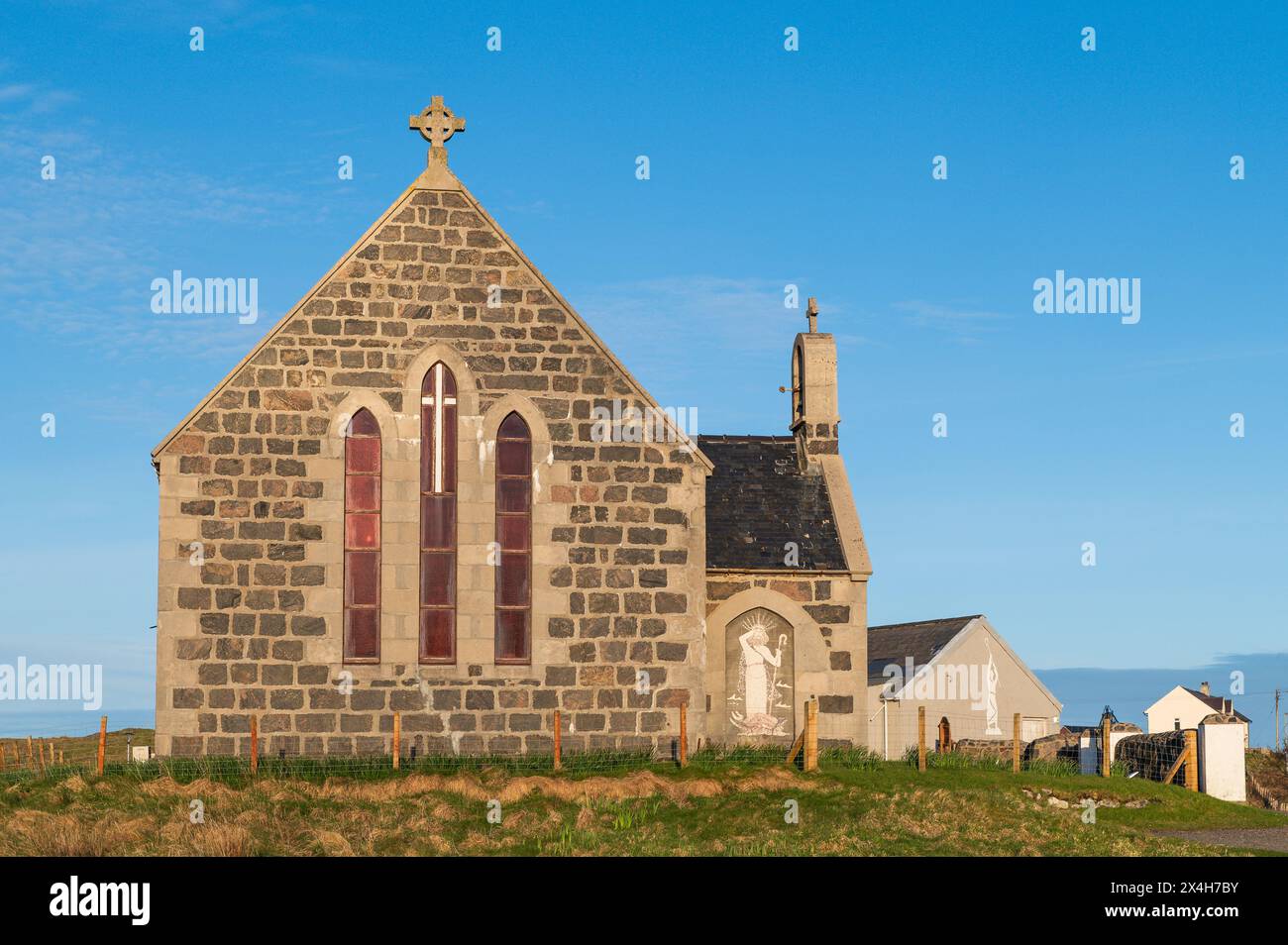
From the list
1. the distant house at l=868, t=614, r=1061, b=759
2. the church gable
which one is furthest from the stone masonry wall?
the distant house at l=868, t=614, r=1061, b=759

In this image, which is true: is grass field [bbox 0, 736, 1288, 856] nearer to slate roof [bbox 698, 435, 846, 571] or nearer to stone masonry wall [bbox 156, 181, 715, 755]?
stone masonry wall [bbox 156, 181, 715, 755]

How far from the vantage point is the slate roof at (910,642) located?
57.9 m

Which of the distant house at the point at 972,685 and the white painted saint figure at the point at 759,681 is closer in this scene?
the white painted saint figure at the point at 759,681

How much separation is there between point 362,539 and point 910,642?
1538 inches

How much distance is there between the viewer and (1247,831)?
23.9 m

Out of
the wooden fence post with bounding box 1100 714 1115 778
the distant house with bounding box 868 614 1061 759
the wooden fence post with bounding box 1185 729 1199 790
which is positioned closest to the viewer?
the wooden fence post with bounding box 1100 714 1115 778

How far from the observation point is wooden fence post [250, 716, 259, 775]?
2478 centimetres

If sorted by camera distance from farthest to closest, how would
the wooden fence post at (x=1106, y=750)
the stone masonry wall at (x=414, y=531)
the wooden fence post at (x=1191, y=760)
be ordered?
1. the wooden fence post at (x=1191, y=760)
2. the wooden fence post at (x=1106, y=750)
3. the stone masonry wall at (x=414, y=531)

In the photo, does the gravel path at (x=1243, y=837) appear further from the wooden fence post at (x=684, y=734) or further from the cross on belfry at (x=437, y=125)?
the cross on belfry at (x=437, y=125)

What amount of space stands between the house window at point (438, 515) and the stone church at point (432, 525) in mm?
39

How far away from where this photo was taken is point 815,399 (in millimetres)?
32719

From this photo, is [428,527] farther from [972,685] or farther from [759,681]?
[972,685]

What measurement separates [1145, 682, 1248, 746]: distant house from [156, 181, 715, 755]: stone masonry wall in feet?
202

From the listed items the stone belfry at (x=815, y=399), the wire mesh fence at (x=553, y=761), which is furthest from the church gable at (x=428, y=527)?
the stone belfry at (x=815, y=399)
